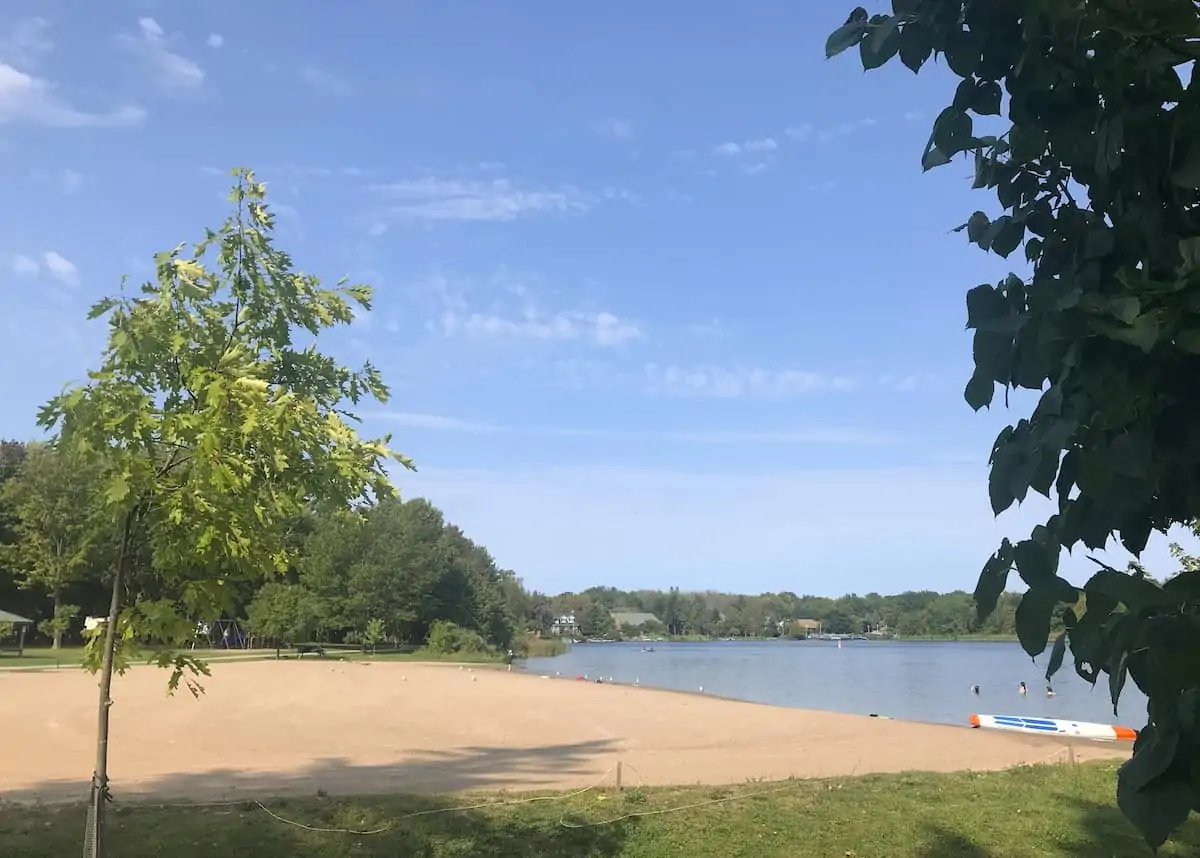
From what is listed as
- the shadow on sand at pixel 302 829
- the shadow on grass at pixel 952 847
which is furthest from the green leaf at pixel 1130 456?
the shadow on grass at pixel 952 847

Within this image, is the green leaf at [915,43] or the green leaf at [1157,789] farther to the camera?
the green leaf at [915,43]

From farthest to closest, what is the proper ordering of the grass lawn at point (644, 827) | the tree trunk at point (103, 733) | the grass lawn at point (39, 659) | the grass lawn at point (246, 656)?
the grass lawn at point (246, 656) → the grass lawn at point (39, 659) → the grass lawn at point (644, 827) → the tree trunk at point (103, 733)

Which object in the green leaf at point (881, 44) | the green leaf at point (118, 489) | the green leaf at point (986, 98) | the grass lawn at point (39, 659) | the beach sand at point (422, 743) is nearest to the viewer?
the green leaf at point (881, 44)

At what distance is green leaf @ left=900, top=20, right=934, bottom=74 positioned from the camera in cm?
240

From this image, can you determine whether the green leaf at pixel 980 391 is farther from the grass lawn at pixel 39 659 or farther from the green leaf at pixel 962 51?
the grass lawn at pixel 39 659

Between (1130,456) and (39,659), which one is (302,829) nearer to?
(1130,456)

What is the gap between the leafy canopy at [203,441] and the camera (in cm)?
574

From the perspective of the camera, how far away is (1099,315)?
188cm

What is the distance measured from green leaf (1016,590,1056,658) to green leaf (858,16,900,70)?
4.43ft

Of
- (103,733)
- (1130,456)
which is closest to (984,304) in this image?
(1130,456)

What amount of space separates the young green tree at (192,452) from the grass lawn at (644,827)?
8.87ft

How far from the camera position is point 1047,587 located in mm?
1900

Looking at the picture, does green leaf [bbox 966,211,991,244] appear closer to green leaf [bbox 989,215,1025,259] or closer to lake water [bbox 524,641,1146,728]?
green leaf [bbox 989,215,1025,259]

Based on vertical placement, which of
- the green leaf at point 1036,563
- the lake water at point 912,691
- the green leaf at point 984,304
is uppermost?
the green leaf at point 984,304
